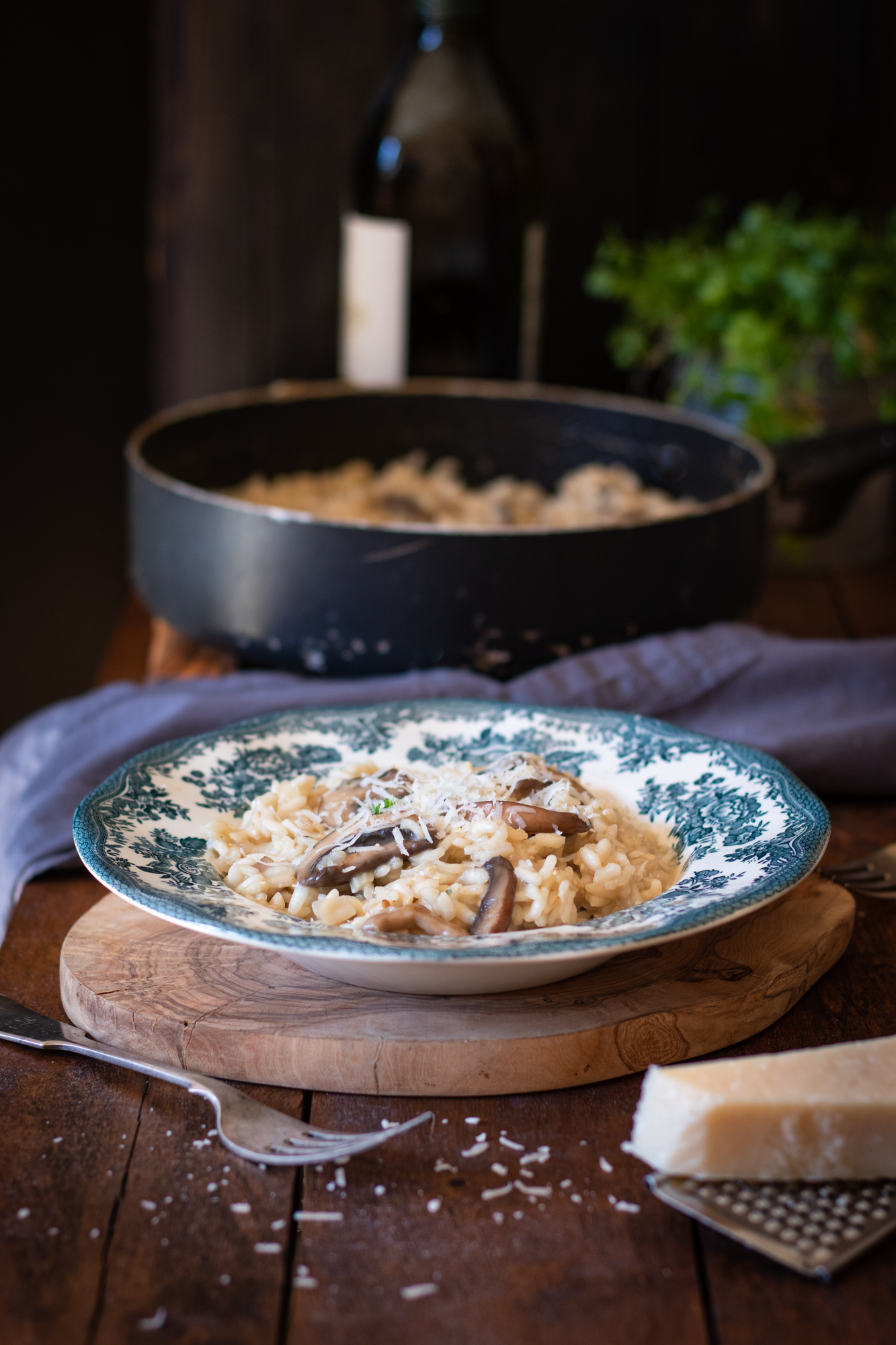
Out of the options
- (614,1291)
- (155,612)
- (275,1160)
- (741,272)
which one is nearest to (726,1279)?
(614,1291)

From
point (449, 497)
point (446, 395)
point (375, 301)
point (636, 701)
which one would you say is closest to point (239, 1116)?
point (636, 701)

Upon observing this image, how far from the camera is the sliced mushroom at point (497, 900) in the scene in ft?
2.41

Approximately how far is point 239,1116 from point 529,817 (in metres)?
0.24

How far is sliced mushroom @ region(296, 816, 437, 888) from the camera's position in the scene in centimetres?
78

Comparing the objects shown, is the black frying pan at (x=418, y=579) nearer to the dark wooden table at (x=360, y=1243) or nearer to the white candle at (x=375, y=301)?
the white candle at (x=375, y=301)

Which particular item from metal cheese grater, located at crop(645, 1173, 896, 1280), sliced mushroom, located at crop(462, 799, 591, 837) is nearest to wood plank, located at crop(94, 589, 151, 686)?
sliced mushroom, located at crop(462, 799, 591, 837)

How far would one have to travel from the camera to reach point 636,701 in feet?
4.00

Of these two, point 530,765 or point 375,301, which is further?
point 375,301

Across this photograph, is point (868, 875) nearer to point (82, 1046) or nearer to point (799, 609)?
point (82, 1046)

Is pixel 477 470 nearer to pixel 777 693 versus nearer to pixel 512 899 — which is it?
pixel 777 693

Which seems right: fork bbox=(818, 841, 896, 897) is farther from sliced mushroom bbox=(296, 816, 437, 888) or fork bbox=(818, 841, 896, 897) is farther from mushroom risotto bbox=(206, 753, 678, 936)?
sliced mushroom bbox=(296, 816, 437, 888)

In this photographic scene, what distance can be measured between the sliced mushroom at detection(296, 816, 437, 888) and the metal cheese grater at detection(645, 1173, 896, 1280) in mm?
231

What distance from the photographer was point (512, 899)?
2.46 feet

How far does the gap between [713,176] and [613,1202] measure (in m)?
1.90
